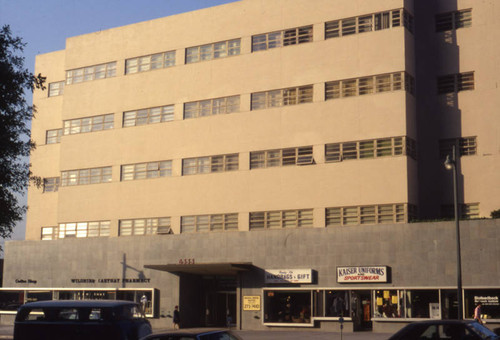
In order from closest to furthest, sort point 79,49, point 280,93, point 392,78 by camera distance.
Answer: point 392,78, point 280,93, point 79,49

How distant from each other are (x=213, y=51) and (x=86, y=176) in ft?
43.8

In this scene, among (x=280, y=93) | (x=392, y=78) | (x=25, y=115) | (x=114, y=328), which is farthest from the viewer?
(x=280, y=93)

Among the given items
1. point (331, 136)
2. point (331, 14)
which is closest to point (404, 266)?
point (331, 136)

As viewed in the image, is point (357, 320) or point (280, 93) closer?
point (357, 320)

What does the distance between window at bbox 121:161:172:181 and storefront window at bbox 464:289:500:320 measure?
21.0 metres

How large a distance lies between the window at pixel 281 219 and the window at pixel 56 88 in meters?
21.7

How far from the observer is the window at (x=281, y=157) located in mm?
41719

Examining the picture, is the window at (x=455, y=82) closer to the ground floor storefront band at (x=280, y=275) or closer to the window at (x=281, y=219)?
the ground floor storefront band at (x=280, y=275)

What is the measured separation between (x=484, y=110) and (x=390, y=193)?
726cm

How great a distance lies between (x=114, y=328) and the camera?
73.0 feet

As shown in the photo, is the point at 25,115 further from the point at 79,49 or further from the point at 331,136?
the point at 79,49

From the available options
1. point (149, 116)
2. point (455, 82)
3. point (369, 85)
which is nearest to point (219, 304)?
point (149, 116)

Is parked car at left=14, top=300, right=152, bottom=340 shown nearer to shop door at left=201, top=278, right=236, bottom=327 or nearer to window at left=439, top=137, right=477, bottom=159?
shop door at left=201, top=278, right=236, bottom=327

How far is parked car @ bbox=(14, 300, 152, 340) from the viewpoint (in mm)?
22281
